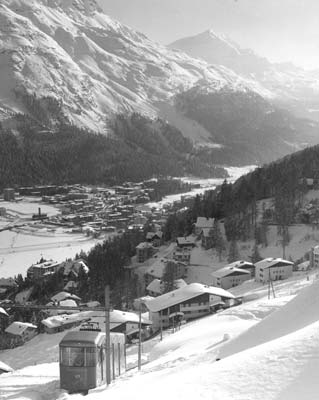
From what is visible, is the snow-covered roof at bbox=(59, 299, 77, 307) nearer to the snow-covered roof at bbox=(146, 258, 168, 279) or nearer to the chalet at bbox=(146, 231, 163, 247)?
the snow-covered roof at bbox=(146, 258, 168, 279)

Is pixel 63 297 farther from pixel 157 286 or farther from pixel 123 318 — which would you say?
pixel 123 318

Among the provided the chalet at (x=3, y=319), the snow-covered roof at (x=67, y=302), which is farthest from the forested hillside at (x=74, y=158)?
the snow-covered roof at (x=67, y=302)

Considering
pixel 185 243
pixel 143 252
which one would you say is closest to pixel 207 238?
pixel 185 243

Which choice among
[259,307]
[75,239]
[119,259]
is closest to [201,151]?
[75,239]

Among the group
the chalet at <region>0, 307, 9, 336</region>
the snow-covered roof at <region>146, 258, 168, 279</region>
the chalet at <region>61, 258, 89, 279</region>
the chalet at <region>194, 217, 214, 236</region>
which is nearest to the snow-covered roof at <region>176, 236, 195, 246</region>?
the chalet at <region>194, 217, 214, 236</region>

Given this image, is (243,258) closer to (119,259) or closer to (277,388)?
(119,259)
